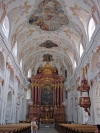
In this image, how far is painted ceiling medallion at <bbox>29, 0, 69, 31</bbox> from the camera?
51.8 ft

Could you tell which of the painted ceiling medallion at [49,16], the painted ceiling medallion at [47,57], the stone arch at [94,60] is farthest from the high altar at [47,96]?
the stone arch at [94,60]

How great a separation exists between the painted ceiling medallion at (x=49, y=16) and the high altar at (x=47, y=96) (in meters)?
10.4

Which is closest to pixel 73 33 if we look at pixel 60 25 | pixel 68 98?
pixel 60 25

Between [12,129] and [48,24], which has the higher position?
[48,24]

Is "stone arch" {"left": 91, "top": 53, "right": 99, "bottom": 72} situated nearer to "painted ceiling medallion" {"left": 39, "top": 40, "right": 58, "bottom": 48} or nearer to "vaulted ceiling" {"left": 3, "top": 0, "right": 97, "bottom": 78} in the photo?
"vaulted ceiling" {"left": 3, "top": 0, "right": 97, "bottom": 78}

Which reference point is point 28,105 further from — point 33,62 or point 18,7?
point 18,7

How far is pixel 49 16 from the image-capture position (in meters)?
17.5

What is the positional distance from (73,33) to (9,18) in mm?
7418

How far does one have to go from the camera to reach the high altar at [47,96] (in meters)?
25.5

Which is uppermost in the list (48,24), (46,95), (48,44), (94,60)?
(48,24)

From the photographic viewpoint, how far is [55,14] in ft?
56.2

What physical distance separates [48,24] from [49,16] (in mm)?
1575

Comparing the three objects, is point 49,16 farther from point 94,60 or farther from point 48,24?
point 94,60

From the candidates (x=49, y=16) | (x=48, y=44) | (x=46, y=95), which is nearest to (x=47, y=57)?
(x=48, y=44)
